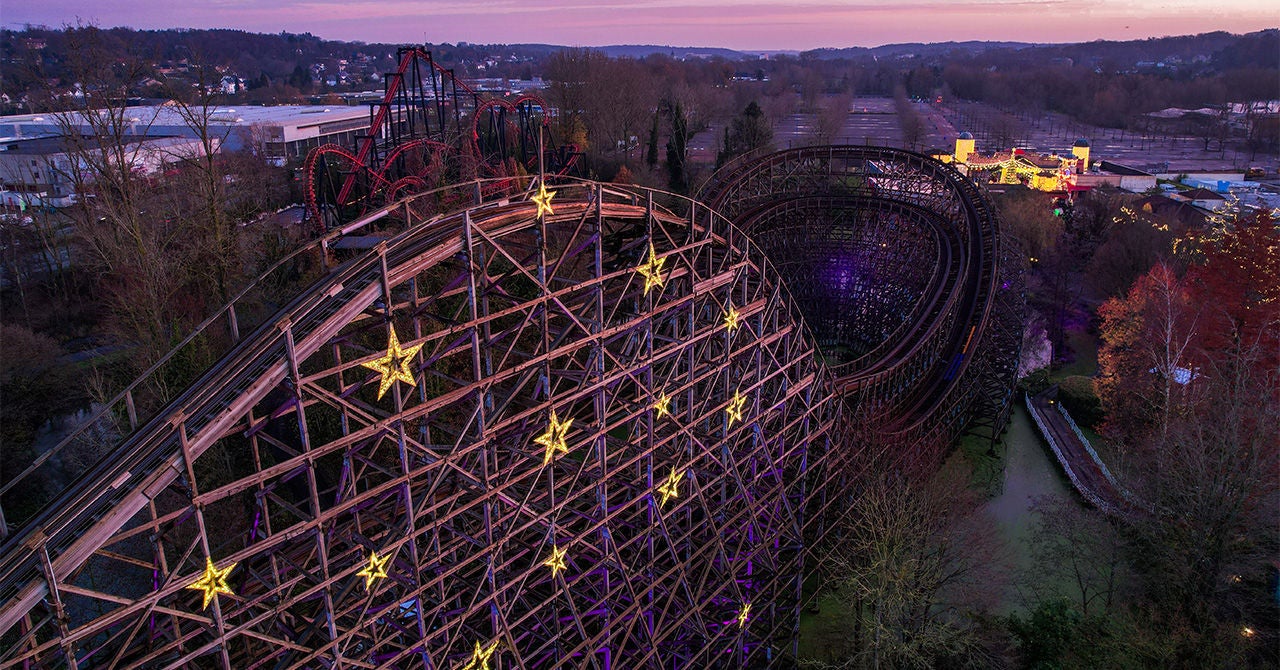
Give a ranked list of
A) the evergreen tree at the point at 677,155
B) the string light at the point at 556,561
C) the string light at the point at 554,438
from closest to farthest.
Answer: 1. the string light at the point at 554,438
2. the string light at the point at 556,561
3. the evergreen tree at the point at 677,155

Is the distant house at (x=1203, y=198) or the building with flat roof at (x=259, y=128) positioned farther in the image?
the building with flat roof at (x=259, y=128)

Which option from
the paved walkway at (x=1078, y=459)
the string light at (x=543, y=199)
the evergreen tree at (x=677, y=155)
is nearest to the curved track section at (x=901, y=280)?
the paved walkway at (x=1078, y=459)

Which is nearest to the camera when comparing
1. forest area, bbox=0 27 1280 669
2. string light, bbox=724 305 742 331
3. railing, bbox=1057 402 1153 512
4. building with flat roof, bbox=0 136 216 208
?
string light, bbox=724 305 742 331

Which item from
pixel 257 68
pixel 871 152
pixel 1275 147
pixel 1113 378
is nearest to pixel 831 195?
pixel 871 152

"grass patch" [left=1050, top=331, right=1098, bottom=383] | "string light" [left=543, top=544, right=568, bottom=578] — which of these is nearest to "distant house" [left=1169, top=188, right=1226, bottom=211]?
"grass patch" [left=1050, top=331, right=1098, bottom=383]

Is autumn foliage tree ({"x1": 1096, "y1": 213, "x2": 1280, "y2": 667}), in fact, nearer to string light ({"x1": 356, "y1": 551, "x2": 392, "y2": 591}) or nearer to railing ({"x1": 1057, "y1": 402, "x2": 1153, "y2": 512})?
railing ({"x1": 1057, "y1": 402, "x2": 1153, "y2": 512})

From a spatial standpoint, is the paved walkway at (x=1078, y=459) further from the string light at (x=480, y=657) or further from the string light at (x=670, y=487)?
the string light at (x=480, y=657)

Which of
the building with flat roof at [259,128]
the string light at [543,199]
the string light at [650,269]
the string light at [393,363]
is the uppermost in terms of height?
the building with flat roof at [259,128]
